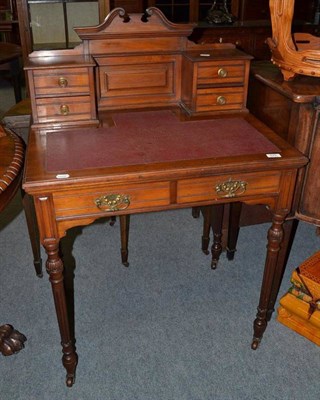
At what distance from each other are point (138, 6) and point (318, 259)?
3890 millimetres

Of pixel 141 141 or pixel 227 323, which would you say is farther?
pixel 227 323

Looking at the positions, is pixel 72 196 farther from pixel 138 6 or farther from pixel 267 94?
pixel 138 6

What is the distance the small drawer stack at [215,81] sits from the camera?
200cm

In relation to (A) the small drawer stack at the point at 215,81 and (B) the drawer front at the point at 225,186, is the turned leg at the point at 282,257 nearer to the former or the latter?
(B) the drawer front at the point at 225,186

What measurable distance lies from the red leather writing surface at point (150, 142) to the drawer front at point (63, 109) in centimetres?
9

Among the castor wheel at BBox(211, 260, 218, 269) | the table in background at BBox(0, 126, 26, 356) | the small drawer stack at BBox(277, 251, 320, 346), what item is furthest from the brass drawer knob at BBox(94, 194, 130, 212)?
the castor wheel at BBox(211, 260, 218, 269)

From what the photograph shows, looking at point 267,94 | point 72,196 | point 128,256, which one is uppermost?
point 267,94

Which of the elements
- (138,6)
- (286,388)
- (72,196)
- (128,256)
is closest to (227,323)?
(286,388)

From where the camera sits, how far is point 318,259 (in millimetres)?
2242

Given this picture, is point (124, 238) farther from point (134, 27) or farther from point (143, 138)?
point (134, 27)

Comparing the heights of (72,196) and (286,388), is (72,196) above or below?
above

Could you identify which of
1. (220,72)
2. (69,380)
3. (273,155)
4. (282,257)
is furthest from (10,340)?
(220,72)

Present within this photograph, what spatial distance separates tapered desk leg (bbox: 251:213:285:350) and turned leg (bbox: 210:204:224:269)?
0.46m

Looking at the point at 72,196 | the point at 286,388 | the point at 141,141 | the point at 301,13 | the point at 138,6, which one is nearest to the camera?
the point at 72,196
